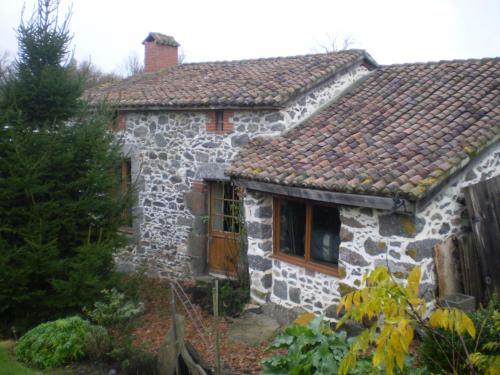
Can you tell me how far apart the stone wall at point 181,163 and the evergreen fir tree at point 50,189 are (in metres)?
2.15

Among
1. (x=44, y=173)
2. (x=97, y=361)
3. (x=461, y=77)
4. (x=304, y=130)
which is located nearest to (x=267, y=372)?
(x=97, y=361)

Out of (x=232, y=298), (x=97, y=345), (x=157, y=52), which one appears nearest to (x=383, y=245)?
(x=232, y=298)

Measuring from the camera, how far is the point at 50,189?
7.71 m

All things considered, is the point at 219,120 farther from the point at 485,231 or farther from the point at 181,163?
the point at 485,231

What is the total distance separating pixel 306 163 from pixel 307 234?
1.13 metres

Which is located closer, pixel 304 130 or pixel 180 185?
pixel 304 130

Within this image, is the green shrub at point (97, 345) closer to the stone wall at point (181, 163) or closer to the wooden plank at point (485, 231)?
the stone wall at point (181, 163)

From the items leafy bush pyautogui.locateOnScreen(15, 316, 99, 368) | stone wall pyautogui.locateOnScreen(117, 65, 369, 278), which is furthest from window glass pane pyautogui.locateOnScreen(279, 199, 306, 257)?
leafy bush pyautogui.locateOnScreen(15, 316, 99, 368)

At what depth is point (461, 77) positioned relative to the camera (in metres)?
9.01

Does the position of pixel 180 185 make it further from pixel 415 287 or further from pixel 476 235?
pixel 415 287

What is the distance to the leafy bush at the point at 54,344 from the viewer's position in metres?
6.29

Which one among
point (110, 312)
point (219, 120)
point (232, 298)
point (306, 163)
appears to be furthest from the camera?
point (219, 120)

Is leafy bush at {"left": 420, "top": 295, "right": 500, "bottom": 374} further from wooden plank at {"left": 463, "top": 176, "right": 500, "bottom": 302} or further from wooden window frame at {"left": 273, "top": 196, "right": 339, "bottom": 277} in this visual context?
wooden window frame at {"left": 273, "top": 196, "right": 339, "bottom": 277}

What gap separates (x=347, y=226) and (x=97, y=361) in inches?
149
